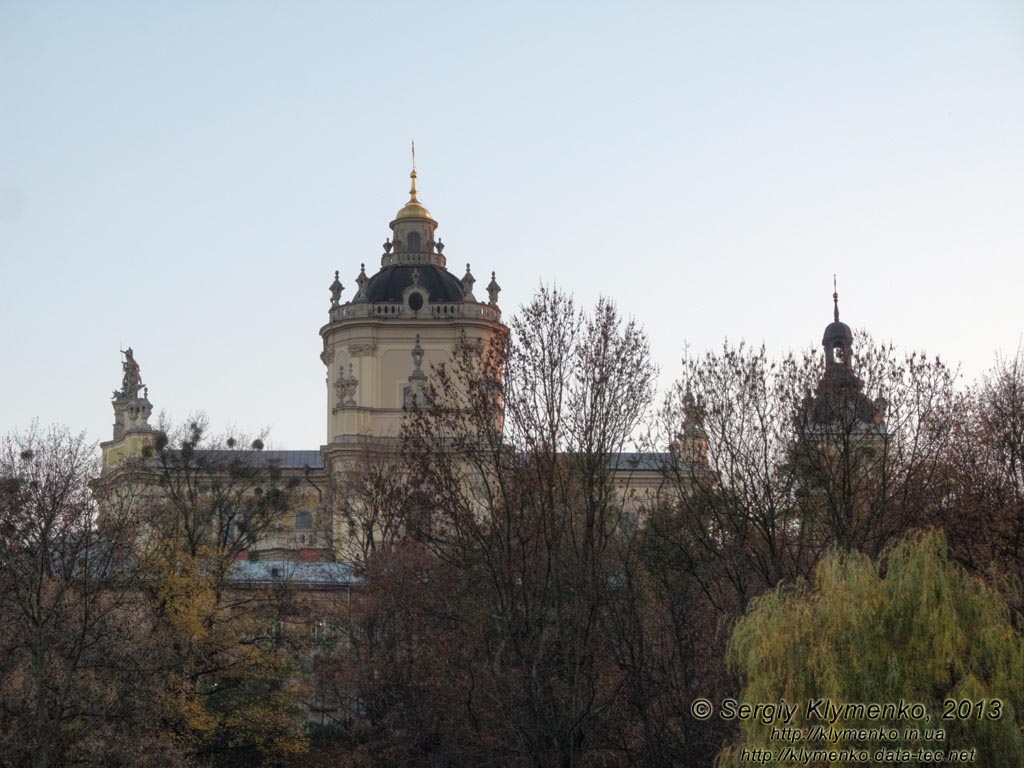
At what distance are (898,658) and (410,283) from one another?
72.9 meters

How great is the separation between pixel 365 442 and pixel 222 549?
36.2 m

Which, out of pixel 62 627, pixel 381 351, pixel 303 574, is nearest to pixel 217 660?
pixel 62 627

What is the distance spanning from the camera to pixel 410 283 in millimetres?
98250

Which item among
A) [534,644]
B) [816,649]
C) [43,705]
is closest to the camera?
[816,649]

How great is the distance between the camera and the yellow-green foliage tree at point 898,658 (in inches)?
1011

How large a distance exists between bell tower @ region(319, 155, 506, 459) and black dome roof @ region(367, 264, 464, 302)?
6 cm

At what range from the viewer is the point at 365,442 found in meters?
90.6

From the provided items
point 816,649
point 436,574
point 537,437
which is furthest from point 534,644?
point 436,574

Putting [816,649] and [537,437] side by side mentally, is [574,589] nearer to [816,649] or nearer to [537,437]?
[537,437]

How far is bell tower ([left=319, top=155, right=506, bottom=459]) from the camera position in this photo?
309ft

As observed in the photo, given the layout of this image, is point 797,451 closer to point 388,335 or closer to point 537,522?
point 537,522

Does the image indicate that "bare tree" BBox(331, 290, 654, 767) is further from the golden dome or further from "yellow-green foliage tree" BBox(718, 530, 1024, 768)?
the golden dome

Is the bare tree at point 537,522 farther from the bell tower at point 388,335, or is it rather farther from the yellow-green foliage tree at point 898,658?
the bell tower at point 388,335

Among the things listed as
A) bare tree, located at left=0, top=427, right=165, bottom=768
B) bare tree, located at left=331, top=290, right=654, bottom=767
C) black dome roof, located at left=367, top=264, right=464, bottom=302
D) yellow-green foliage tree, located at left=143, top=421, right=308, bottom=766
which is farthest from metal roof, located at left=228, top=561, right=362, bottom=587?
black dome roof, located at left=367, top=264, right=464, bottom=302
